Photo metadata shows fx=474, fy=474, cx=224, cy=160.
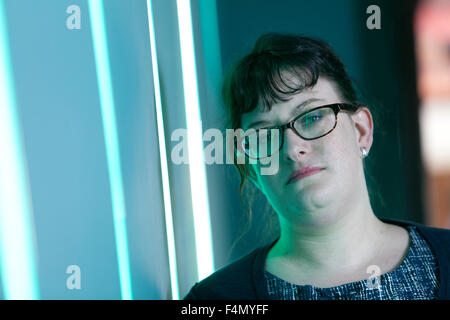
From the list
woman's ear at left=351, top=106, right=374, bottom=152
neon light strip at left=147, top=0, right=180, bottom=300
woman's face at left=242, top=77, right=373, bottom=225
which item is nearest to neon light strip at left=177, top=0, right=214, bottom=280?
neon light strip at left=147, top=0, right=180, bottom=300

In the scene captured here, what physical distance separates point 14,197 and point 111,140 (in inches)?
7.4

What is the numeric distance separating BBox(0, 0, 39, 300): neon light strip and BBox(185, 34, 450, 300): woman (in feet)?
0.91

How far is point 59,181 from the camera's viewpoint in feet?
2.65

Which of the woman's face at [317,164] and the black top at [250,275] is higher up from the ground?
the woman's face at [317,164]

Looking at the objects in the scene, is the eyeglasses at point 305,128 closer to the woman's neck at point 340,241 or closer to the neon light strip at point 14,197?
the woman's neck at point 340,241

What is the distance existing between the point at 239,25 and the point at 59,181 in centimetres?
44

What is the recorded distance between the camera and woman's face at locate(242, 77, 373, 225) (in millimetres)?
759

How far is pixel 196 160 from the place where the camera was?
3.05 feet

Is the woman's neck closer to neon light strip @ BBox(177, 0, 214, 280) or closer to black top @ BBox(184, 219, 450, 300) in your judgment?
black top @ BBox(184, 219, 450, 300)

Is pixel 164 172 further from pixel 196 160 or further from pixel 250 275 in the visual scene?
pixel 250 275

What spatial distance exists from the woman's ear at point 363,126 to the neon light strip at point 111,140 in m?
0.43

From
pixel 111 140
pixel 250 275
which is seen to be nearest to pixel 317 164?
pixel 250 275

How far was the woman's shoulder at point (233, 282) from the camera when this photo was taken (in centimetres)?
81

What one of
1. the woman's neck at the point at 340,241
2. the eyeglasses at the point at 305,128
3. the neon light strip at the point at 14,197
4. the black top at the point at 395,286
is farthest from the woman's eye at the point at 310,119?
the neon light strip at the point at 14,197
